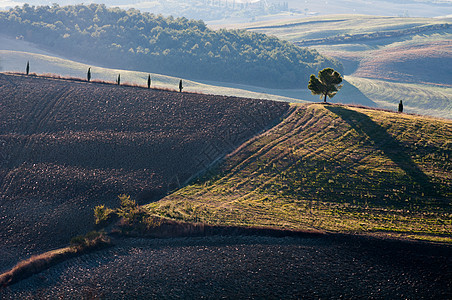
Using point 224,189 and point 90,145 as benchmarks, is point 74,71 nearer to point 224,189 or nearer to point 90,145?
point 90,145

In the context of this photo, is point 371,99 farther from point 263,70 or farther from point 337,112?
point 337,112

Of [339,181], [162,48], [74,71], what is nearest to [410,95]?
[162,48]

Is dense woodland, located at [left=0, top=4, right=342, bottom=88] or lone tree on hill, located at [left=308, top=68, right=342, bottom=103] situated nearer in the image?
lone tree on hill, located at [left=308, top=68, right=342, bottom=103]

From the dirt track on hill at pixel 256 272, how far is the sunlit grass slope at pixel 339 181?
2.58 m

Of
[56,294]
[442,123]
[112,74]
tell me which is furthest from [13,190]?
[112,74]

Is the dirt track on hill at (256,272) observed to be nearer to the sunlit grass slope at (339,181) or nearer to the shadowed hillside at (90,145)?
the sunlit grass slope at (339,181)

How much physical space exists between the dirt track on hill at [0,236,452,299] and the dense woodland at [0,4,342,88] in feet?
458

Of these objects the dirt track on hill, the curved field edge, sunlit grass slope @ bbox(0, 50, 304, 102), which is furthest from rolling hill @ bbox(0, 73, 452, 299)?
the curved field edge

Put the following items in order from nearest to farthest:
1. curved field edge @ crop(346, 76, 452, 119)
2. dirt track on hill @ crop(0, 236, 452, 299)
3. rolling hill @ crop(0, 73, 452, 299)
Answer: dirt track on hill @ crop(0, 236, 452, 299) → rolling hill @ crop(0, 73, 452, 299) → curved field edge @ crop(346, 76, 452, 119)

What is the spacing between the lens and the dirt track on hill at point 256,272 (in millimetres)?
35344

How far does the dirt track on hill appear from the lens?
A: 35.3 m

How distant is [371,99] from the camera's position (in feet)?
531

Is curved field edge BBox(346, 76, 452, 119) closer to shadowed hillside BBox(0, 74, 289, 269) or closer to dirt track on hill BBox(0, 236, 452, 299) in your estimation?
shadowed hillside BBox(0, 74, 289, 269)

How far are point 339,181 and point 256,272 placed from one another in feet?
53.4
